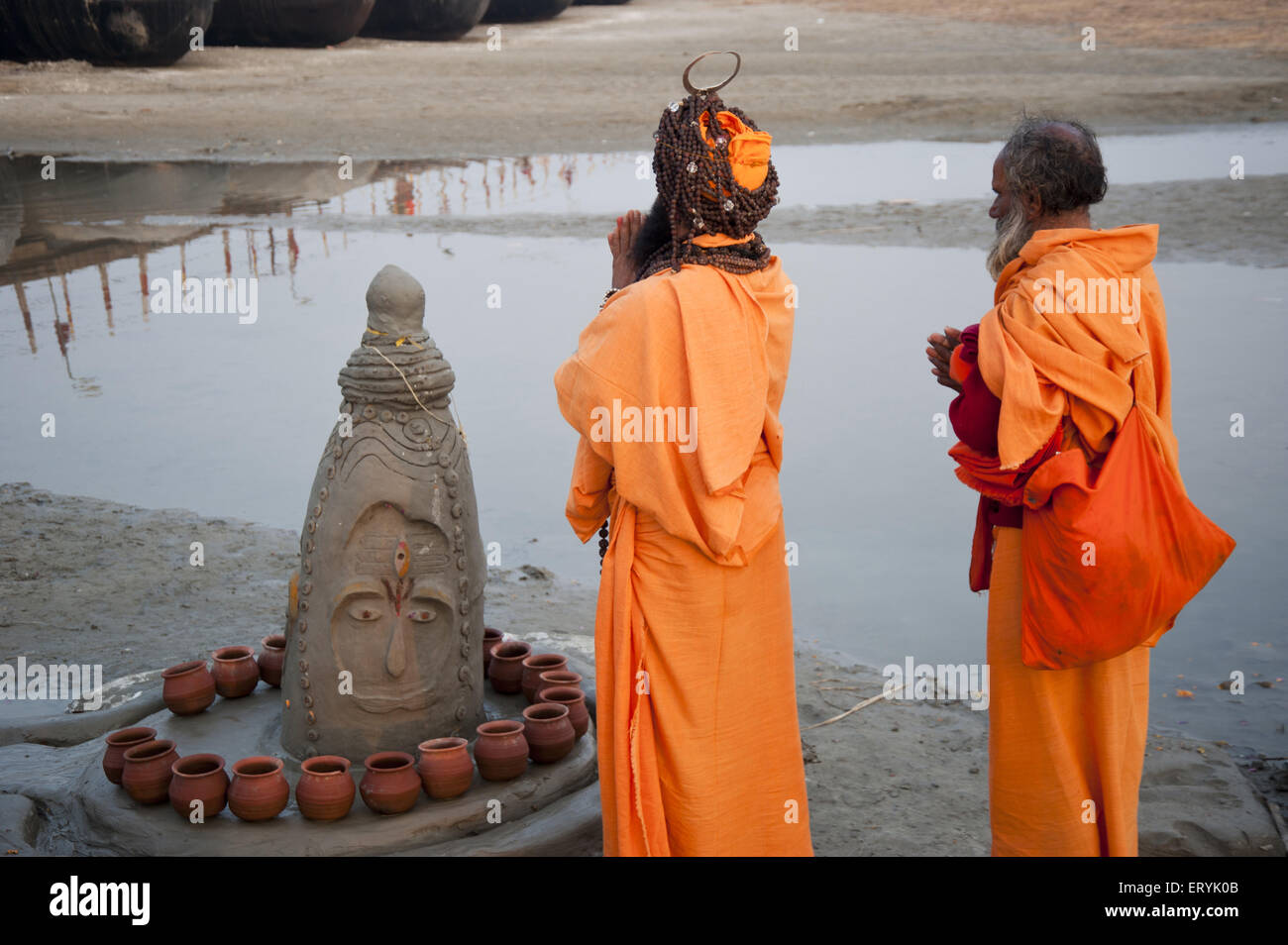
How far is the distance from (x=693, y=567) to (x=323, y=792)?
1.33m

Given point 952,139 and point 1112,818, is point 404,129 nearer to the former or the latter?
point 952,139

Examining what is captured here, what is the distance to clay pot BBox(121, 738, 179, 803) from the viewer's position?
3770mm

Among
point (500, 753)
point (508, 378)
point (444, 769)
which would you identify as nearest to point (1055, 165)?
point (500, 753)

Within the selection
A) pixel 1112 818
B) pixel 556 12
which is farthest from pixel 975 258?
pixel 556 12

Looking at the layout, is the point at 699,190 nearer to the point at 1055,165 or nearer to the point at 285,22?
the point at 1055,165

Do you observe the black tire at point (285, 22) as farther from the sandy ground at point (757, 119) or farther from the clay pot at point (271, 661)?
the clay pot at point (271, 661)

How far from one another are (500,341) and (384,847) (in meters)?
6.97

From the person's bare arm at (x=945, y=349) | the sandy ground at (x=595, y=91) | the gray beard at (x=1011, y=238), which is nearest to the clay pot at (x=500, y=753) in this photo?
the person's bare arm at (x=945, y=349)

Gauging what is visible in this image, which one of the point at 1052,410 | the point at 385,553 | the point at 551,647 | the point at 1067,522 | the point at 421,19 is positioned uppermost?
the point at 421,19

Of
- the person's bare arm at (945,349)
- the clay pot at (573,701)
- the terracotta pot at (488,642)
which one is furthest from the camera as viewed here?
the terracotta pot at (488,642)

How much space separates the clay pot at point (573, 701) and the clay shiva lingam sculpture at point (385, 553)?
1.26 ft

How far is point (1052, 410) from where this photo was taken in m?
3.05

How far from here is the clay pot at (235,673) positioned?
173 inches

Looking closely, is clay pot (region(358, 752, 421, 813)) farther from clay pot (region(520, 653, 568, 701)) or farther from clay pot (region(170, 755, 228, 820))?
clay pot (region(520, 653, 568, 701))
